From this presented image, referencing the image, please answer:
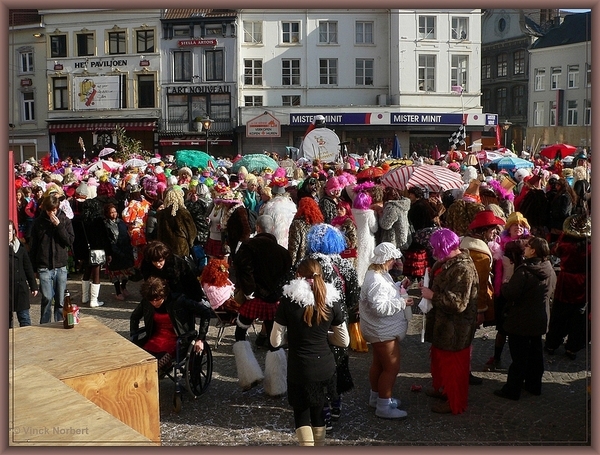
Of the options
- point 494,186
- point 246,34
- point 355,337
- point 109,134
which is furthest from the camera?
point 109,134

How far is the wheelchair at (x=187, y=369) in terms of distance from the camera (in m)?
6.03

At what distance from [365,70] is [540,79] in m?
6.63

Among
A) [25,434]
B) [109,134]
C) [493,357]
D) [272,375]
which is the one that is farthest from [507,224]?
[109,134]

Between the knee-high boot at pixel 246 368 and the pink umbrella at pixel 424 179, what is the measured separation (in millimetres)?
4883

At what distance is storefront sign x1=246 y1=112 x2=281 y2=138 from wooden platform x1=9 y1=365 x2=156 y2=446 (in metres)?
18.2

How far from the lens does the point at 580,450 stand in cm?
Result: 433

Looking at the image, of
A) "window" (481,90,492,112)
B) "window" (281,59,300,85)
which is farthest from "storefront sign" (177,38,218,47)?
"window" (481,90,492,112)

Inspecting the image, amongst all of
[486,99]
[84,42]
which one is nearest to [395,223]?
[84,42]

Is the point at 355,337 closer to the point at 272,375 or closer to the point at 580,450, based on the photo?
the point at 272,375

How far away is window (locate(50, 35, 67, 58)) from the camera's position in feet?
40.8

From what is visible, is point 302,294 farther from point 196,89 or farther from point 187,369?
point 196,89

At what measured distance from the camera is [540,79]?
21078mm

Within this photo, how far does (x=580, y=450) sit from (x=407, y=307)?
5.97ft

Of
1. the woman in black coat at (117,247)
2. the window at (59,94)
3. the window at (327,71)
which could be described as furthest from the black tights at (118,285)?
the window at (327,71)
